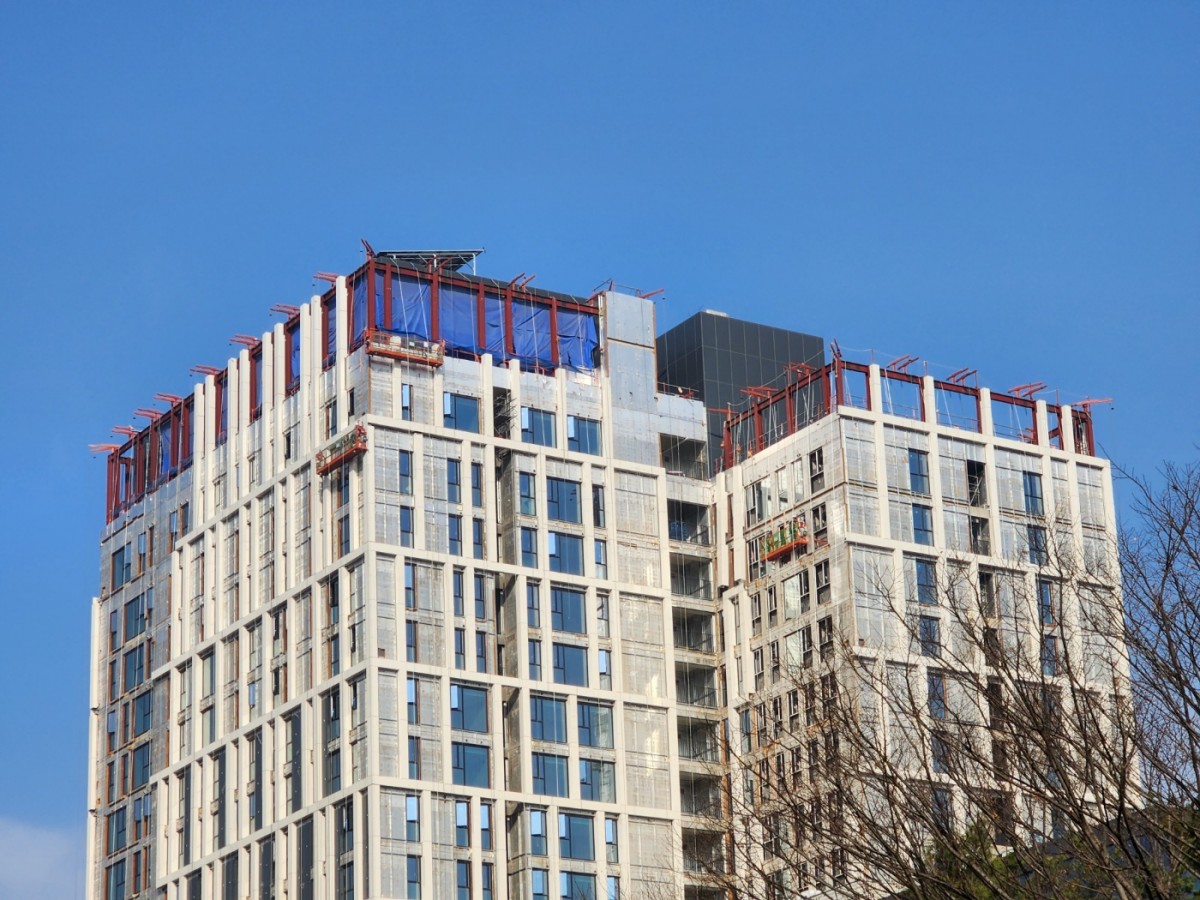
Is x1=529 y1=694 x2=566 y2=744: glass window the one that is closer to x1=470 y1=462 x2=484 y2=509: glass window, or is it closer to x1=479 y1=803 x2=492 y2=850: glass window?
x1=479 y1=803 x2=492 y2=850: glass window

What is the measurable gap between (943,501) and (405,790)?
3609 cm

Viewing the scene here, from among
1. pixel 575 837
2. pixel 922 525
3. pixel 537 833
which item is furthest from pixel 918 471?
pixel 537 833

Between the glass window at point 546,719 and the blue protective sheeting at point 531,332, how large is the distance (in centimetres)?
1988

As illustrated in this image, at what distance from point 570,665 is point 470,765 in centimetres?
876

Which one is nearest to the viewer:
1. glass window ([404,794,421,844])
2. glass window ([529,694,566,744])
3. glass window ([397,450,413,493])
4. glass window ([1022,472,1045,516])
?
glass window ([404,794,421,844])

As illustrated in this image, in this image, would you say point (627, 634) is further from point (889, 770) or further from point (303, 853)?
point (889, 770)

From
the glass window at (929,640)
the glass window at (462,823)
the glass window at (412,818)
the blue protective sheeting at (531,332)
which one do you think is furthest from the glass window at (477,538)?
the glass window at (929,640)

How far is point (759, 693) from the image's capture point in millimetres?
138250

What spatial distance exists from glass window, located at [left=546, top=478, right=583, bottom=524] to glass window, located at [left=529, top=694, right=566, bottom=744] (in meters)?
10.7

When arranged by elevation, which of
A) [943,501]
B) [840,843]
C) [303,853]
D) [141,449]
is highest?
[141,449]

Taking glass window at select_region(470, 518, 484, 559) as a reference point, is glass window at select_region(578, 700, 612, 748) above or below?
below

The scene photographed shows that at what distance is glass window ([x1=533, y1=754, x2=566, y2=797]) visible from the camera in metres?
130

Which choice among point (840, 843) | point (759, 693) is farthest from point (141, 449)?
point (840, 843)

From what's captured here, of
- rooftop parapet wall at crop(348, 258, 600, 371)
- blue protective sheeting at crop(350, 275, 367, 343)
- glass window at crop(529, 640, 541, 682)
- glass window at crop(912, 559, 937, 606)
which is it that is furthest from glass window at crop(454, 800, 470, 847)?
glass window at crop(912, 559, 937, 606)
